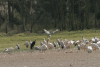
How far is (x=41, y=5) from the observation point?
50750mm

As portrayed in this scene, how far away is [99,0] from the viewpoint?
163 ft

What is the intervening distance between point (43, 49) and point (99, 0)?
122 feet

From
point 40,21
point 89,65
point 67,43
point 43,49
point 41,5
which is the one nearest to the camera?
point 89,65

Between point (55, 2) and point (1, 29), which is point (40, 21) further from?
point (1, 29)

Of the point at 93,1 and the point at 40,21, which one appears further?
the point at 40,21

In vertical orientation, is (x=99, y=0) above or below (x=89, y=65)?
above

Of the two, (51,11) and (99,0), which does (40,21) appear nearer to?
(51,11)

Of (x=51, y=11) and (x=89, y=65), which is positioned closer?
(x=89, y=65)

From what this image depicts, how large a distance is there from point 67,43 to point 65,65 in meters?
7.58

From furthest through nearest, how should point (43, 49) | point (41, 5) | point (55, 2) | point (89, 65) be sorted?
point (41, 5), point (55, 2), point (43, 49), point (89, 65)

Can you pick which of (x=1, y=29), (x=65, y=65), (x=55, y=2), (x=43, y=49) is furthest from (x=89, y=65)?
(x=55, y=2)

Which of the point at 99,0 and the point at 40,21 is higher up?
the point at 99,0

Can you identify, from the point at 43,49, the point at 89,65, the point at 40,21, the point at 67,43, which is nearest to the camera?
the point at 89,65

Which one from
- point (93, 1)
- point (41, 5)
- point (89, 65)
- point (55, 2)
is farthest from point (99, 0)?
point (89, 65)
